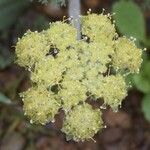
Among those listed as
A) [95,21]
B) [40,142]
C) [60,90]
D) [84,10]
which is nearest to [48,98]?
[60,90]

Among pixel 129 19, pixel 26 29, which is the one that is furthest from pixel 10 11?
pixel 129 19

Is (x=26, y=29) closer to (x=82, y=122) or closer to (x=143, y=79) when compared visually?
(x=143, y=79)

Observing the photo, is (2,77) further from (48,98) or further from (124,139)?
(48,98)

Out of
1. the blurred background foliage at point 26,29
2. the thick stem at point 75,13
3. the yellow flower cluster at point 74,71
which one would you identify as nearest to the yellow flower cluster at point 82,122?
the yellow flower cluster at point 74,71

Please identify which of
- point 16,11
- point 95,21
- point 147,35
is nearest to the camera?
point 95,21

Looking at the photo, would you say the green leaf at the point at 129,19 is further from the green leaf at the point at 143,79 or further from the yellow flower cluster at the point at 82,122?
the yellow flower cluster at the point at 82,122
